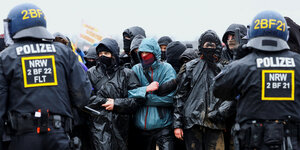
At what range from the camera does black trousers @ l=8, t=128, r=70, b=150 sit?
455 cm

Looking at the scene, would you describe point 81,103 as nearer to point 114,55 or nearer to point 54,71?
point 54,71

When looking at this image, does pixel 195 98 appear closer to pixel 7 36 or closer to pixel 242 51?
pixel 242 51

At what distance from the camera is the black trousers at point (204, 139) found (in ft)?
19.4

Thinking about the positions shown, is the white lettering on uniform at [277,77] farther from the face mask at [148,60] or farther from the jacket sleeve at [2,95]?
the jacket sleeve at [2,95]

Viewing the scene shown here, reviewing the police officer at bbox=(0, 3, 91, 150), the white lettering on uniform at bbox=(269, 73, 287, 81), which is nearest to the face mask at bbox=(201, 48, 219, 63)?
the white lettering on uniform at bbox=(269, 73, 287, 81)

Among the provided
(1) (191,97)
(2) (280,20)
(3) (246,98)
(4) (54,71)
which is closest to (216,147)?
(1) (191,97)

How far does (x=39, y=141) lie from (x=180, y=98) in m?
2.36

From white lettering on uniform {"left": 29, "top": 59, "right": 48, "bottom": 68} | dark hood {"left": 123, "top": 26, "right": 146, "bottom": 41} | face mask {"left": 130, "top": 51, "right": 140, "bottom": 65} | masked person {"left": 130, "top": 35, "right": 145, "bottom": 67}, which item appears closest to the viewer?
white lettering on uniform {"left": 29, "top": 59, "right": 48, "bottom": 68}

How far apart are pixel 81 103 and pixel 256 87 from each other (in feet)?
6.83

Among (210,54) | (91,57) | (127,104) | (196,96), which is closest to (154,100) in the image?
(127,104)

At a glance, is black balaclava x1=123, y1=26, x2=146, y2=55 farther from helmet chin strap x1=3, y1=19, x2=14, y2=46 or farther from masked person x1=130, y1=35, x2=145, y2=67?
helmet chin strap x1=3, y1=19, x2=14, y2=46

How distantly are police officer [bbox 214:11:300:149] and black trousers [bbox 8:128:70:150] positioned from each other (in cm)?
204

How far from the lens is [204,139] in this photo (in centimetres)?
599

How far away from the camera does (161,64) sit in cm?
664
